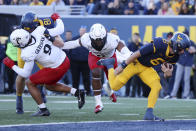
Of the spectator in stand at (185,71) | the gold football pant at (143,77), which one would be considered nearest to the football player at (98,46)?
the gold football pant at (143,77)

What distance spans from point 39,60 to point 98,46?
1.03 m

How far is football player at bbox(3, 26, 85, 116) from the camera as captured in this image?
9.41 meters

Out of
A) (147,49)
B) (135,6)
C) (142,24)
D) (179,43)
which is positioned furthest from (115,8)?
(179,43)

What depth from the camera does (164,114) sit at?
405 inches

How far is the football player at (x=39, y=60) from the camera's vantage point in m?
9.41

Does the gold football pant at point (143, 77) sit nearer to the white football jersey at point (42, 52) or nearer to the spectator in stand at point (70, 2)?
the white football jersey at point (42, 52)

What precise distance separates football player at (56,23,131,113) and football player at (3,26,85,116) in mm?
308

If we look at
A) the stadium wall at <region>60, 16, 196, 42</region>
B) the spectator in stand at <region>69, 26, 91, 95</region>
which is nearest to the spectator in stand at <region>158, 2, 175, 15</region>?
the stadium wall at <region>60, 16, 196, 42</region>

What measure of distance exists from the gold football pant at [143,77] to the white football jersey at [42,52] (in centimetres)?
95

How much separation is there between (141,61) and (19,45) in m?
1.96

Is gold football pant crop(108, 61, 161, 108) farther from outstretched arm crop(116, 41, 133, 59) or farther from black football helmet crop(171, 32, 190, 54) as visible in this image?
black football helmet crop(171, 32, 190, 54)

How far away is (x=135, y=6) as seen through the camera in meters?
19.0

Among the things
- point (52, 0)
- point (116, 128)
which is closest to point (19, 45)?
point (116, 128)

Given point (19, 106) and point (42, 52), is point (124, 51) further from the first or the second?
point (19, 106)
